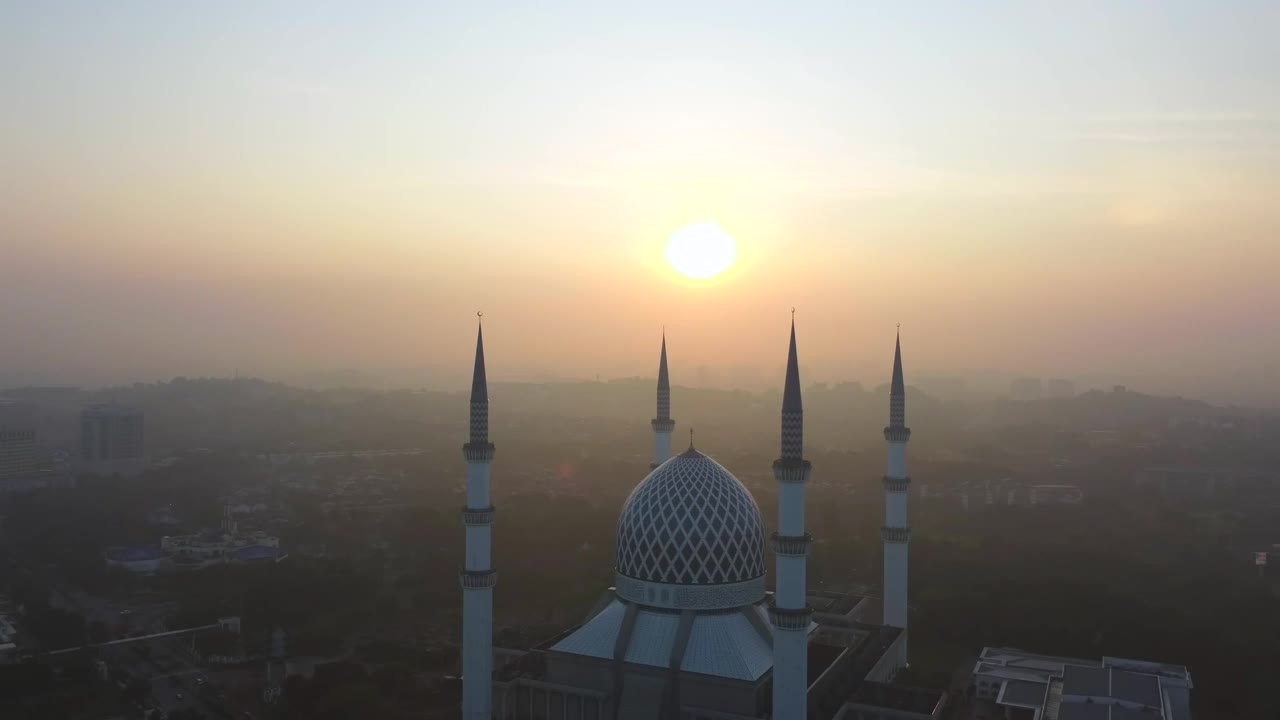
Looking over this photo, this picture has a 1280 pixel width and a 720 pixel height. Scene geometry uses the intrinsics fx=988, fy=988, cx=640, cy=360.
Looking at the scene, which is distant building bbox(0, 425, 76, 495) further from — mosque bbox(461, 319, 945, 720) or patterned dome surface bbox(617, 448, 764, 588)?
patterned dome surface bbox(617, 448, 764, 588)

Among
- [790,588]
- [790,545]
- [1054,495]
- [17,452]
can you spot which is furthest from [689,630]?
[17,452]

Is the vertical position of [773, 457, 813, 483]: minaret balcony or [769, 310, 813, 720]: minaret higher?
[773, 457, 813, 483]: minaret balcony

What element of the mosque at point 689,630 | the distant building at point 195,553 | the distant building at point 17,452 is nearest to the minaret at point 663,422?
the mosque at point 689,630

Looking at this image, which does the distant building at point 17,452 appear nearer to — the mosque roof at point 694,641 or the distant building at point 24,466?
the distant building at point 24,466

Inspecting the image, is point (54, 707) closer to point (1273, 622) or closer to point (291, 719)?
point (291, 719)

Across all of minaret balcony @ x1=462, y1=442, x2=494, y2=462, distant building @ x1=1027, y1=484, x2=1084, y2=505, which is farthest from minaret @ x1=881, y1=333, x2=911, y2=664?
distant building @ x1=1027, y1=484, x2=1084, y2=505

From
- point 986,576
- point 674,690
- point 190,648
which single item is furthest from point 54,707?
point 986,576
